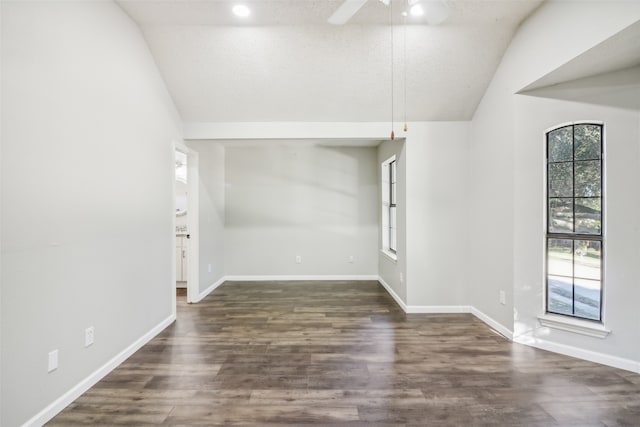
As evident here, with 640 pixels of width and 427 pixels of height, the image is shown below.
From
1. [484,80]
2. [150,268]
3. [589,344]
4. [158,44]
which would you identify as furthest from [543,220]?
[158,44]

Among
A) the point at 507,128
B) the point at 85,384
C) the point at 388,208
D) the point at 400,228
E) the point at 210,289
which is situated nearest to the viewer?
the point at 85,384

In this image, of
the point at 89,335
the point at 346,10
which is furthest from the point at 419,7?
the point at 89,335

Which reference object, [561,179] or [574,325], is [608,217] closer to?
[561,179]

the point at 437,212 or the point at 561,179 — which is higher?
the point at 561,179

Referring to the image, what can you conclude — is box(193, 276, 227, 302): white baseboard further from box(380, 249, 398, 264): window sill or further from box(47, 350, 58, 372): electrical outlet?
box(380, 249, 398, 264): window sill

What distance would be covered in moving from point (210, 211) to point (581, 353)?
4.71 meters

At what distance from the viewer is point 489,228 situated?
329 cm

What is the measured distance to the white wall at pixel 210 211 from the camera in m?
4.37

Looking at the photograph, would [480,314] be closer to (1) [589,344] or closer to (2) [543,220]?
(1) [589,344]

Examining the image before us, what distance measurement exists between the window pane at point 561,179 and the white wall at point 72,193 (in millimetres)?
3783

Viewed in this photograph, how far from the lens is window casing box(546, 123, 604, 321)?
2.50 m

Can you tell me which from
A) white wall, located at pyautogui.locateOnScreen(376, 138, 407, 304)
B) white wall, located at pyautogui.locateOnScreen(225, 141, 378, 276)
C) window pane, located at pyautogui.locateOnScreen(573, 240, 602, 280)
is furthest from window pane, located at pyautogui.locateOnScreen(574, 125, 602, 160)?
white wall, located at pyautogui.locateOnScreen(225, 141, 378, 276)

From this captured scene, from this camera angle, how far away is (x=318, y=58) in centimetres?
300

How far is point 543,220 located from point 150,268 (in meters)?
3.78
